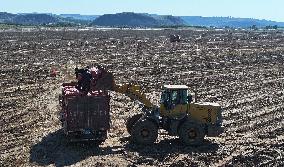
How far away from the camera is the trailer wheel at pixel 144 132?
61.3 feet

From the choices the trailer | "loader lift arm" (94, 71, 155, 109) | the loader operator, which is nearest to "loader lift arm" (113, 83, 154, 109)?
"loader lift arm" (94, 71, 155, 109)

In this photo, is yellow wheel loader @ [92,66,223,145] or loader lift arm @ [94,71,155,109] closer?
loader lift arm @ [94,71,155,109]

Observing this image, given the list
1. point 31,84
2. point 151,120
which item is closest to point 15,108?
point 31,84

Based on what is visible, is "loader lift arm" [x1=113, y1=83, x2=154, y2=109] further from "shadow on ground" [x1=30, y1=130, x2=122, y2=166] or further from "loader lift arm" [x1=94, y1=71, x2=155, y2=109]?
"shadow on ground" [x1=30, y1=130, x2=122, y2=166]

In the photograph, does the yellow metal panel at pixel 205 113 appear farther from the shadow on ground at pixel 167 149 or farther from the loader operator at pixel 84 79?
the loader operator at pixel 84 79

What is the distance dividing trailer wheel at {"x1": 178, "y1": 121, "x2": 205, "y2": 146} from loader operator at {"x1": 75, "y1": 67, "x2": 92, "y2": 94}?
12.1 ft

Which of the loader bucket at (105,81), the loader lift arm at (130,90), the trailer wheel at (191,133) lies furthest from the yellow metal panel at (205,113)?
the loader bucket at (105,81)

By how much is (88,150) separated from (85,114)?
49.4 inches

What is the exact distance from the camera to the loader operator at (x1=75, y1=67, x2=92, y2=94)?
59.0 ft

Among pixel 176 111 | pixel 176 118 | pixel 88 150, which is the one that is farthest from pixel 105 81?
pixel 176 118

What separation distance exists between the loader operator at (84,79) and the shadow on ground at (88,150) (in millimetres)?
2041

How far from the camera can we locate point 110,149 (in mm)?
18328

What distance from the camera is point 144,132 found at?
1875cm

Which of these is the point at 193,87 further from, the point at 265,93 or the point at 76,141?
the point at 76,141
